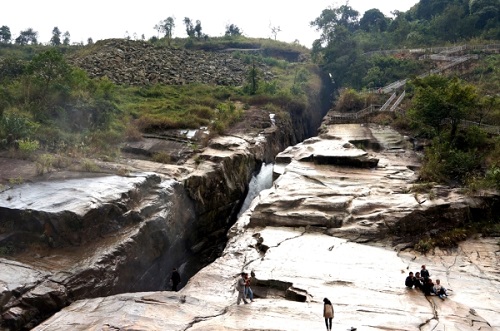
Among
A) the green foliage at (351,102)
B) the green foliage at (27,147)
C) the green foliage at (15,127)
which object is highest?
the green foliage at (351,102)

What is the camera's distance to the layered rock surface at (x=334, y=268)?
948 cm

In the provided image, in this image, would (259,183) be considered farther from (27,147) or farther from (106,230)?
(27,147)

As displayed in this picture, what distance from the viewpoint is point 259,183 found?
2447cm

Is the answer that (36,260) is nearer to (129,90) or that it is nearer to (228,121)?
(228,121)

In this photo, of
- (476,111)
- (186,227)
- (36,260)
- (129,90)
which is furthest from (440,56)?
(36,260)

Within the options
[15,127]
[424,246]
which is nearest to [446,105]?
[424,246]

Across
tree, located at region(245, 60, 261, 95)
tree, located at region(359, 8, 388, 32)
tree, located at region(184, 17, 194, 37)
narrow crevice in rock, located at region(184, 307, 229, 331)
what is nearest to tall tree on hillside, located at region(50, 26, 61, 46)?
tree, located at region(184, 17, 194, 37)

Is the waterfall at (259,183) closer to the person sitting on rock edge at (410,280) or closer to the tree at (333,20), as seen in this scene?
the person sitting on rock edge at (410,280)

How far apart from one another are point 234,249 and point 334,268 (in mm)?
3842

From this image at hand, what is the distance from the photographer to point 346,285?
11.3 meters

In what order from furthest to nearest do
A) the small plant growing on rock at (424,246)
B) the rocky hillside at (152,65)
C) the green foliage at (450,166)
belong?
the rocky hillside at (152,65) < the green foliage at (450,166) < the small plant growing on rock at (424,246)

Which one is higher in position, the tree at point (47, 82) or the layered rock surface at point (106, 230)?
the tree at point (47, 82)

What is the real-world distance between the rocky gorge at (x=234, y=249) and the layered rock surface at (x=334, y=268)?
0.18ft

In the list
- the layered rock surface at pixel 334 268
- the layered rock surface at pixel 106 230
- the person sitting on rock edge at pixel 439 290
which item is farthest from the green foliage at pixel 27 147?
the person sitting on rock edge at pixel 439 290
